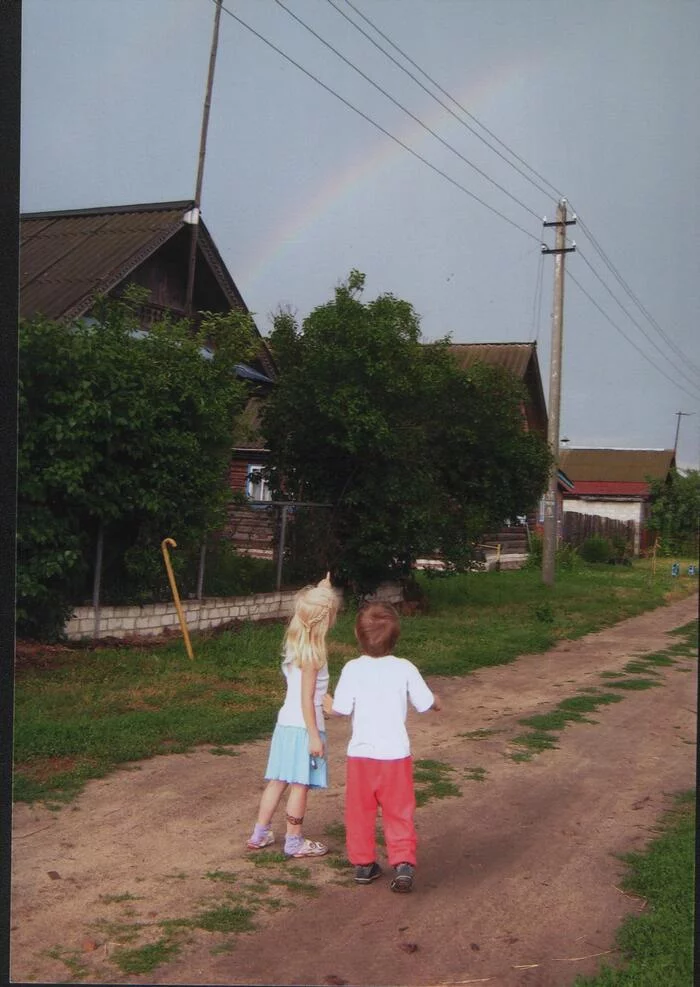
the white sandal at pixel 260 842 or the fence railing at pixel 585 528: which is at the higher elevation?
the fence railing at pixel 585 528

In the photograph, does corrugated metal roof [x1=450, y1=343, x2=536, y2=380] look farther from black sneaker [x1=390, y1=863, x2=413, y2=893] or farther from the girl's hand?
black sneaker [x1=390, y1=863, x2=413, y2=893]

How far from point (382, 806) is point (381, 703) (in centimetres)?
45

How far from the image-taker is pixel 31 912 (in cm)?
400

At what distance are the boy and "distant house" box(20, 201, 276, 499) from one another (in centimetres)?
309

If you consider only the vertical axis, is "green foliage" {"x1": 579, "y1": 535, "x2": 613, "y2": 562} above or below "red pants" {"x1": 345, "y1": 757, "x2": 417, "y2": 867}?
above

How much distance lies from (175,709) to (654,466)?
4.94m

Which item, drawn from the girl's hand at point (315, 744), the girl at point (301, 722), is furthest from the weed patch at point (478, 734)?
the girl's hand at point (315, 744)

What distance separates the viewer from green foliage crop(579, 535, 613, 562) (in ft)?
56.1

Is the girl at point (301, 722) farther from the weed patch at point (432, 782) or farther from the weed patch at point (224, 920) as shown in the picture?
the weed patch at point (432, 782)

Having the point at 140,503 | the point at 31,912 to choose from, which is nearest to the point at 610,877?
the point at 31,912

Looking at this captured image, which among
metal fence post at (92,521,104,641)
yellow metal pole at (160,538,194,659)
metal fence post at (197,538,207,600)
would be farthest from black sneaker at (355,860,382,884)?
metal fence post at (197,538,207,600)

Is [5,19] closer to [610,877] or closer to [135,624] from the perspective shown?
[610,877]

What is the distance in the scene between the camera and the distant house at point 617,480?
13.3 ft

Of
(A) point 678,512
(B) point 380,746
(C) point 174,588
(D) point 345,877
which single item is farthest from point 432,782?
(C) point 174,588
